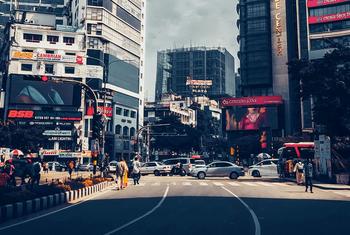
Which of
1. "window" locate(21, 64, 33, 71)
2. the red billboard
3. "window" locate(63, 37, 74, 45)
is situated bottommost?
"window" locate(21, 64, 33, 71)

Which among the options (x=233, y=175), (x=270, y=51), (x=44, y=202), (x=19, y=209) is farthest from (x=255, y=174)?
(x=270, y=51)

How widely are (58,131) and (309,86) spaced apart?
55.4 metres

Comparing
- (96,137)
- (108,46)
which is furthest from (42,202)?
(108,46)

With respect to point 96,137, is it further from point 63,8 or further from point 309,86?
point 63,8

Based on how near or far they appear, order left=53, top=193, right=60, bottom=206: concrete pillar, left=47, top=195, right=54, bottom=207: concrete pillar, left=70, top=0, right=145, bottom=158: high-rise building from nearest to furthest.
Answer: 1. left=47, top=195, right=54, bottom=207: concrete pillar
2. left=53, top=193, right=60, bottom=206: concrete pillar
3. left=70, top=0, right=145, bottom=158: high-rise building

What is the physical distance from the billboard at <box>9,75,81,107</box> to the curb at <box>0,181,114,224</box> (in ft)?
204

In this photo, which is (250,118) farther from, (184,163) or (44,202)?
(44,202)

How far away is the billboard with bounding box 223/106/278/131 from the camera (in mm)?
89688

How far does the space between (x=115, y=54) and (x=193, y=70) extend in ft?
278

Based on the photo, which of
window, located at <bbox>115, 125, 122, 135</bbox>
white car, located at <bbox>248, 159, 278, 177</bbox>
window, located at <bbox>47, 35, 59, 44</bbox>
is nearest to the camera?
white car, located at <bbox>248, 159, 278, 177</bbox>

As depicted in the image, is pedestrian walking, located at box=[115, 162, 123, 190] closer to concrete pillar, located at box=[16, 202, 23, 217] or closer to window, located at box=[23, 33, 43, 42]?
concrete pillar, located at box=[16, 202, 23, 217]

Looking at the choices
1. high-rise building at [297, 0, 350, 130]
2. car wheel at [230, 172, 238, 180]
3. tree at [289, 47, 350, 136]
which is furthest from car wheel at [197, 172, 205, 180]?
high-rise building at [297, 0, 350, 130]

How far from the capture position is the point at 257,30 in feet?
317

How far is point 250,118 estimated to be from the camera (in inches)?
3615
